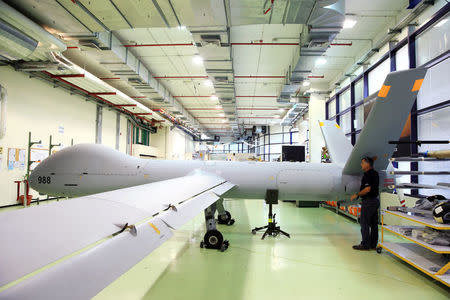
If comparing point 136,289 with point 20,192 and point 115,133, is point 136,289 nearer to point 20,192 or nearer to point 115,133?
point 20,192

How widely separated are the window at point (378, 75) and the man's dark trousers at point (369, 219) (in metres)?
4.33

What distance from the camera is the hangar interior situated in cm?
304

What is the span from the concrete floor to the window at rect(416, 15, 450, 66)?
13.7ft

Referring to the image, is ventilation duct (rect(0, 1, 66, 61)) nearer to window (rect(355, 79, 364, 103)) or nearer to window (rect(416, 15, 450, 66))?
window (rect(416, 15, 450, 66))

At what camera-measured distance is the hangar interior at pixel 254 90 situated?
3.04m

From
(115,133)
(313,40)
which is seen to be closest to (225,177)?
(313,40)

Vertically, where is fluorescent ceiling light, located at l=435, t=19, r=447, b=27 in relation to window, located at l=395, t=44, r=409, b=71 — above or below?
above

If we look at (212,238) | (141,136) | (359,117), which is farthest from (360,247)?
(141,136)

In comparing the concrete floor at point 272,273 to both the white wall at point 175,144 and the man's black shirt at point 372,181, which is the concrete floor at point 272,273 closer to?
the man's black shirt at point 372,181

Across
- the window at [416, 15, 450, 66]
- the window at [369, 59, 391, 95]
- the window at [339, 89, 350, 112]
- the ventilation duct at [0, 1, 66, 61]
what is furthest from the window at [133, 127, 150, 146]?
the window at [416, 15, 450, 66]

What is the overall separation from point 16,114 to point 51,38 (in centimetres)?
353

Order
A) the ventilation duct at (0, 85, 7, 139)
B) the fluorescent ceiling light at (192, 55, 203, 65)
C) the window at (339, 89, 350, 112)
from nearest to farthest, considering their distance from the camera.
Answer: the ventilation duct at (0, 85, 7, 139) → the fluorescent ceiling light at (192, 55, 203, 65) → the window at (339, 89, 350, 112)

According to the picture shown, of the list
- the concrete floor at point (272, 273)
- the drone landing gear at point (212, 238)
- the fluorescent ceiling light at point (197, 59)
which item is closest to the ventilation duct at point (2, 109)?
the fluorescent ceiling light at point (197, 59)

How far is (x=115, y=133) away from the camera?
1148 cm
